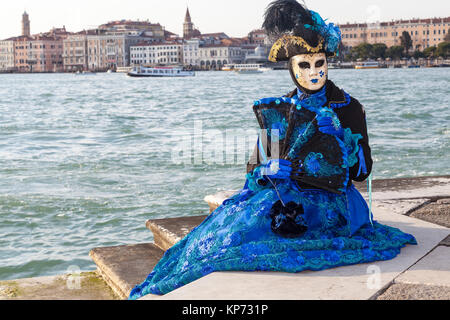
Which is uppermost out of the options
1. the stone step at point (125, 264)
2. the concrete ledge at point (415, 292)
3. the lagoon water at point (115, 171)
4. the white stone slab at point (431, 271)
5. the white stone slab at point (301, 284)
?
the white stone slab at point (301, 284)

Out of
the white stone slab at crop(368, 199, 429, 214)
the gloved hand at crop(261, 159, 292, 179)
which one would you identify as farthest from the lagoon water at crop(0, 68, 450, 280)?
the gloved hand at crop(261, 159, 292, 179)

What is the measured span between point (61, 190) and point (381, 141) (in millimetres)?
5552

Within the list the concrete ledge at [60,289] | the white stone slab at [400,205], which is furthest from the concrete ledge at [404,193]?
the concrete ledge at [60,289]

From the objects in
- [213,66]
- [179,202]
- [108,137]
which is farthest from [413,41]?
[179,202]

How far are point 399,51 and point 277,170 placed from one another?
268 ft

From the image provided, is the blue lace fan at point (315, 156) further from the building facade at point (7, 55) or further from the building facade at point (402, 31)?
the building facade at point (7, 55)

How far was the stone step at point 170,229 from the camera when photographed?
2.84m

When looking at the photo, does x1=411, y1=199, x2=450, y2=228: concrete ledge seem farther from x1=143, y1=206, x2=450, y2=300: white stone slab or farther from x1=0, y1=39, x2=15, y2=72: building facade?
x1=0, y1=39, x2=15, y2=72: building facade

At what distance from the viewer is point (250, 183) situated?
2201 mm

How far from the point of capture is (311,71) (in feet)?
7.36

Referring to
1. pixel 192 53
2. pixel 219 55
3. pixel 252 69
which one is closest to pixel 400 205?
pixel 252 69

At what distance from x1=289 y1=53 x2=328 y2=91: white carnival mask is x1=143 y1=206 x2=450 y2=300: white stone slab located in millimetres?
595

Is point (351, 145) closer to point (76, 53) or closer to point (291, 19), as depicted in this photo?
point (291, 19)

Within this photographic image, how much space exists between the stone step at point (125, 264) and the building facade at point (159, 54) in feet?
306
